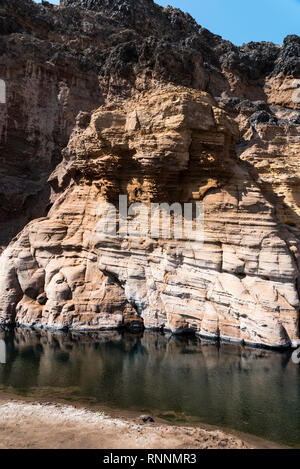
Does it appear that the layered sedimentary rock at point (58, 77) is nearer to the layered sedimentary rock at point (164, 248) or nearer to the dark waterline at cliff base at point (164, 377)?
the layered sedimentary rock at point (164, 248)

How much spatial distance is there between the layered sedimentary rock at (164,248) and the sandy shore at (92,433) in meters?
7.61

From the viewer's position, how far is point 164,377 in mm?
14773

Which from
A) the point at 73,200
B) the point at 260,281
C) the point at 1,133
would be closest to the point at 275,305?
the point at 260,281

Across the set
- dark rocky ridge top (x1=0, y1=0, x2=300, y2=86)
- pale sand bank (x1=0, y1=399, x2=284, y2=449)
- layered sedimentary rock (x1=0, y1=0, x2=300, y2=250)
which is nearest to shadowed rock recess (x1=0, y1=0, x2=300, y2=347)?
layered sedimentary rock (x1=0, y1=0, x2=300, y2=250)

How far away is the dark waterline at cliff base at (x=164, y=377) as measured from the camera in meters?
11.9

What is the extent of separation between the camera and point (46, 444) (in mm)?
9805

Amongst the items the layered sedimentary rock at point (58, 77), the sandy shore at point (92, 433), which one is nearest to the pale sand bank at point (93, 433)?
the sandy shore at point (92, 433)

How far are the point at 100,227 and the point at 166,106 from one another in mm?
7511

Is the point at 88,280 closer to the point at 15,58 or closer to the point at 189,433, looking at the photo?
the point at 189,433

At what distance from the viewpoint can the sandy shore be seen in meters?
9.83

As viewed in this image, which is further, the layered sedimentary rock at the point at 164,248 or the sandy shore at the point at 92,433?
the layered sedimentary rock at the point at 164,248

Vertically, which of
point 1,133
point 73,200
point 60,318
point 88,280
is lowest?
point 60,318

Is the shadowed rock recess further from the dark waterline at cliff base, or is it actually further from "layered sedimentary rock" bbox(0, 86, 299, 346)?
the dark waterline at cliff base

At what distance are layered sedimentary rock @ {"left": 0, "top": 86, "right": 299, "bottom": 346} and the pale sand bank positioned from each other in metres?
7.55
